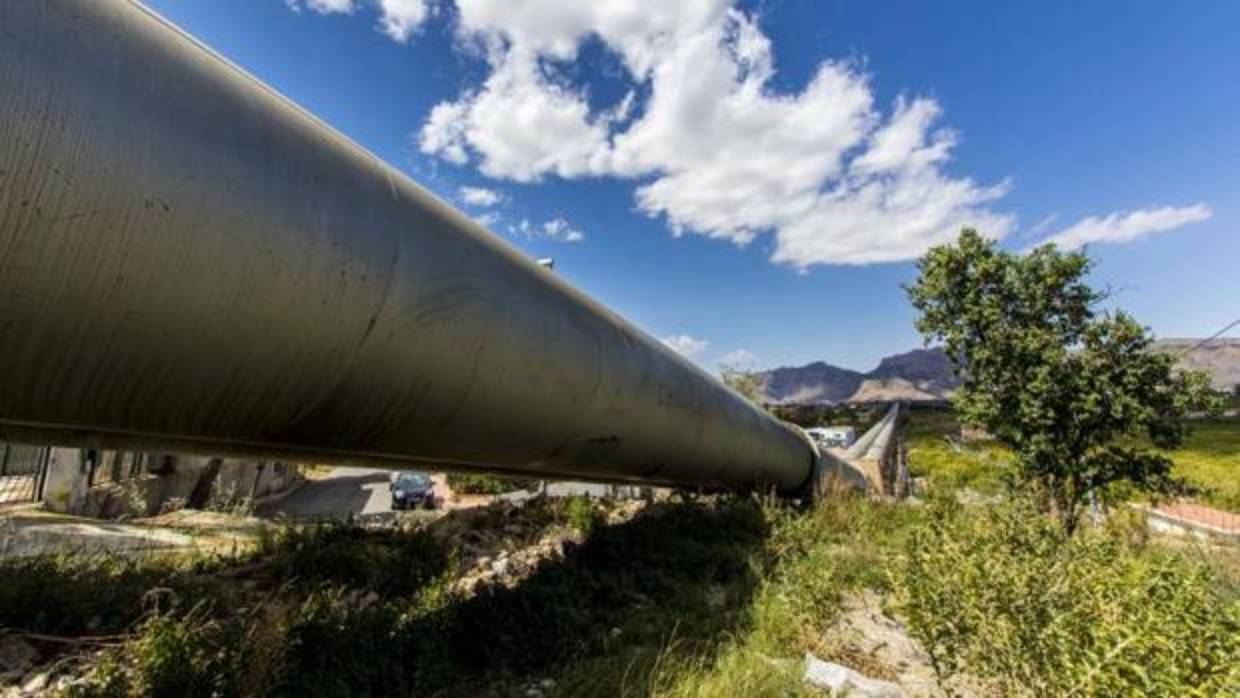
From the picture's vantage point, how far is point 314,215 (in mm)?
1738

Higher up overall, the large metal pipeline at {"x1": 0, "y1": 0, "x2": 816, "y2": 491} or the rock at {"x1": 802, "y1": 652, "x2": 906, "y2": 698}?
the large metal pipeline at {"x1": 0, "y1": 0, "x2": 816, "y2": 491}

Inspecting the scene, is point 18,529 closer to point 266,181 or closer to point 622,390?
point 622,390

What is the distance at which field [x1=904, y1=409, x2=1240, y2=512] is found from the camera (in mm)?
14383

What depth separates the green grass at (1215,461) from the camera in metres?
19.3

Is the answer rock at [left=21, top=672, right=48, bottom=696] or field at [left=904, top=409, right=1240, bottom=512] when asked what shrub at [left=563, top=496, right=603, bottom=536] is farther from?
field at [left=904, top=409, right=1240, bottom=512]

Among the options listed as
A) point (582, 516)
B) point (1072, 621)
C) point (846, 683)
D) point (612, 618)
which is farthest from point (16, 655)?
point (1072, 621)

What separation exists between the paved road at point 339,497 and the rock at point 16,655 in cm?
1614

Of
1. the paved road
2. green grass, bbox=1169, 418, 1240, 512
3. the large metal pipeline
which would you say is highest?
the large metal pipeline

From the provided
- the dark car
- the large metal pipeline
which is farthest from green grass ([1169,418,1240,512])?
the dark car

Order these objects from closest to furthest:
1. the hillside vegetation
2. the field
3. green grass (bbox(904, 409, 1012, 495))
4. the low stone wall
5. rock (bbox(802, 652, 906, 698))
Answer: the hillside vegetation, rock (bbox(802, 652, 906, 698)), the low stone wall, green grass (bbox(904, 409, 1012, 495)), the field

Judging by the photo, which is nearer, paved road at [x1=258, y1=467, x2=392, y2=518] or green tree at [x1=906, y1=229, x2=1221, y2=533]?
green tree at [x1=906, y1=229, x2=1221, y2=533]

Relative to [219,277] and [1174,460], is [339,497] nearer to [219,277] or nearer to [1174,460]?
[219,277]

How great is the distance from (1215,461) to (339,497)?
5118 centimetres

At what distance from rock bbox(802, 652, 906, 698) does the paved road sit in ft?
56.9
